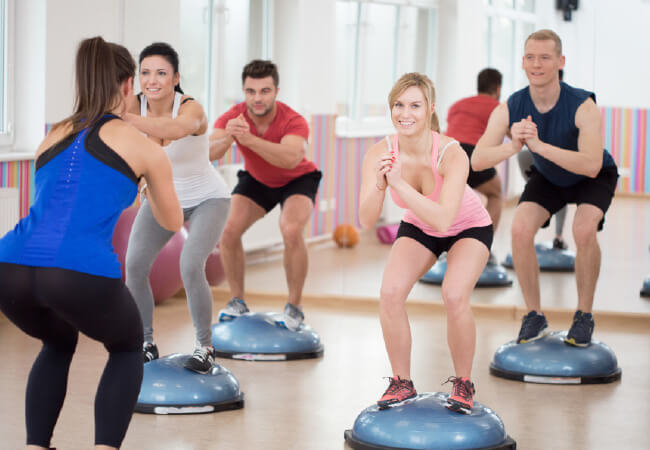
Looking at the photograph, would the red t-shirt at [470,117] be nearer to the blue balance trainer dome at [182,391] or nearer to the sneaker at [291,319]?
the sneaker at [291,319]

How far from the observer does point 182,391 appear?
11.4 feet

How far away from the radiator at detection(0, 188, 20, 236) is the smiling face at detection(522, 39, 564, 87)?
267cm

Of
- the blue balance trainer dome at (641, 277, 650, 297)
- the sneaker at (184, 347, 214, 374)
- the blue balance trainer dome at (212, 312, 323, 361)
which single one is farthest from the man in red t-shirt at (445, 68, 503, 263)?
the sneaker at (184, 347, 214, 374)

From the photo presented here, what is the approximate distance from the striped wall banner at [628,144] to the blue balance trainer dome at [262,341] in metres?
1.84

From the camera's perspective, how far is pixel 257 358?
4.38 m

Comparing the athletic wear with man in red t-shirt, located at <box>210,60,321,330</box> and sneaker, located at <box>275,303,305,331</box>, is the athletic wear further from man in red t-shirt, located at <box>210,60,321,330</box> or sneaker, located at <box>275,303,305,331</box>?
sneaker, located at <box>275,303,305,331</box>

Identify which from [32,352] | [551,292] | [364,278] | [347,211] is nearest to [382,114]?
[347,211]

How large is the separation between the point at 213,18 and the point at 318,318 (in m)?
2.24

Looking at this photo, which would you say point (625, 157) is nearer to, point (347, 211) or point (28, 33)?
point (347, 211)

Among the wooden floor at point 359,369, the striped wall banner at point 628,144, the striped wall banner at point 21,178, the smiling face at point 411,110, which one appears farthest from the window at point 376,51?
the smiling face at point 411,110

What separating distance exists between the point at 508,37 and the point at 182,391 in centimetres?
293

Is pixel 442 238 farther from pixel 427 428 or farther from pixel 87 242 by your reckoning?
pixel 87 242

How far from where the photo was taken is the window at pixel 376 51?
5727 mm

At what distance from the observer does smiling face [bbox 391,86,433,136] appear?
3090 mm
